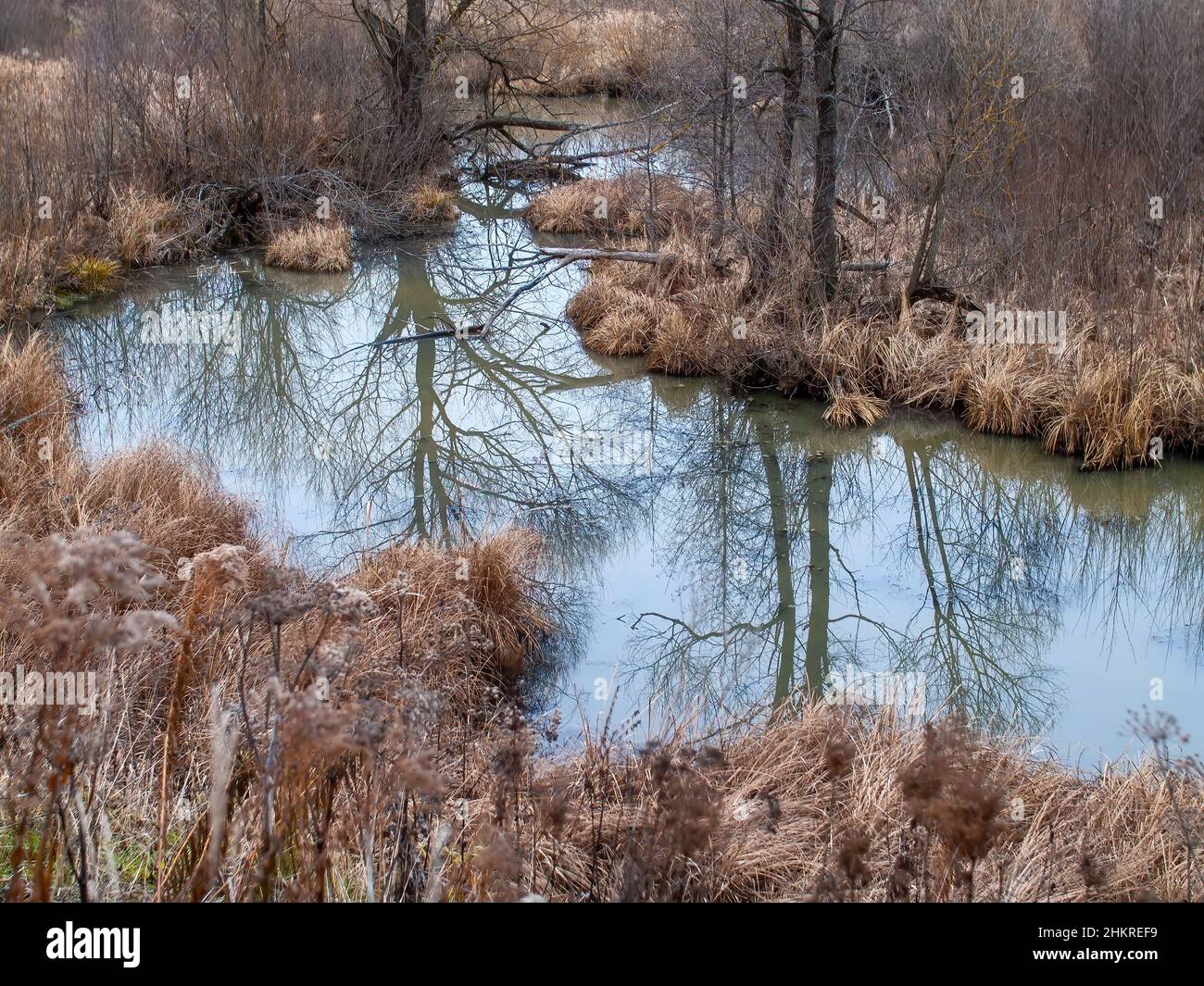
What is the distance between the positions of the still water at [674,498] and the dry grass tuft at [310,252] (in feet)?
5.22

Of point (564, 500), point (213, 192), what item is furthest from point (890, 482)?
point (213, 192)

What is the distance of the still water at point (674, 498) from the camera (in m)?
5.99

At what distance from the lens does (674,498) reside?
812cm

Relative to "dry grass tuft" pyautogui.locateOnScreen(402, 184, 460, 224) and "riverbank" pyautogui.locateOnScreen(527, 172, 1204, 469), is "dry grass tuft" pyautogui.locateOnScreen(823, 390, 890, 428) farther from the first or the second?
"dry grass tuft" pyautogui.locateOnScreen(402, 184, 460, 224)

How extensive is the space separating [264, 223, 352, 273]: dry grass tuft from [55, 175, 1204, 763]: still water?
5.22 ft

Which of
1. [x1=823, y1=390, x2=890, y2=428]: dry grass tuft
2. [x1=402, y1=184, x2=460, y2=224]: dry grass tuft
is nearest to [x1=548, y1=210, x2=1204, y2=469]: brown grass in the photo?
[x1=823, y1=390, x2=890, y2=428]: dry grass tuft

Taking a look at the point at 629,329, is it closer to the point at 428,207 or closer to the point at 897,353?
the point at 897,353

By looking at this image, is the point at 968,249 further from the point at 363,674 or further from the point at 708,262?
the point at 363,674

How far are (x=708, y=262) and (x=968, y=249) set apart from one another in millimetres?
2330

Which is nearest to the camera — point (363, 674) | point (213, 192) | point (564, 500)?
point (363, 674)

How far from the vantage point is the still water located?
5.99 meters

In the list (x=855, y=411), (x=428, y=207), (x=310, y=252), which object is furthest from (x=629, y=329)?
(x=428, y=207)

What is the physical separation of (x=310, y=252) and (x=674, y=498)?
23.7 feet
